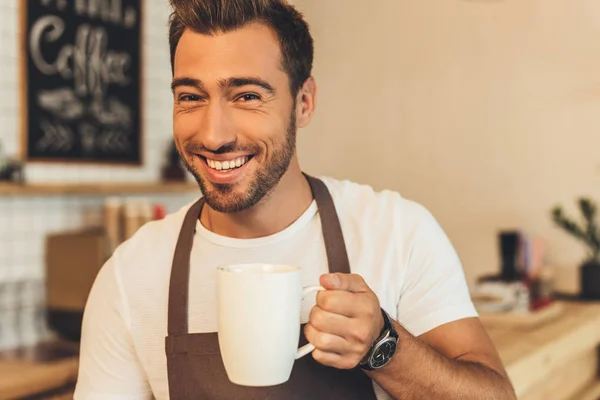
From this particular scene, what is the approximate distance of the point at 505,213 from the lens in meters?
3.05

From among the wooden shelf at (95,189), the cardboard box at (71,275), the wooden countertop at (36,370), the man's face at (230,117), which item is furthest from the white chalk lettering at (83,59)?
the man's face at (230,117)

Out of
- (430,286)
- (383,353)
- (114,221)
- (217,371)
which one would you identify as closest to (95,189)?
(114,221)

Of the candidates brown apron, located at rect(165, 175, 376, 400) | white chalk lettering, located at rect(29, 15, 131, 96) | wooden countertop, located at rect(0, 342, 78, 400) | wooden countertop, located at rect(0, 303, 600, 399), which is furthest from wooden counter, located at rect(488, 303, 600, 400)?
white chalk lettering, located at rect(29, 15, 131, 96)

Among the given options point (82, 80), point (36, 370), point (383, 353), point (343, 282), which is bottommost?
point (36, 370)

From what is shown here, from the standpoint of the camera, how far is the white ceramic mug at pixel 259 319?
2.64 feet

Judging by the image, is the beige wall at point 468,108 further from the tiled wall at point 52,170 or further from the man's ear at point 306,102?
the man's ear at point 306,102

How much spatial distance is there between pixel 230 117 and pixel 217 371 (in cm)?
40

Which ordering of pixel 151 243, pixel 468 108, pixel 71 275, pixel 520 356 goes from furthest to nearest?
pixel 468 108
pixel 71 275
pixel 520 356
pixel 151 243

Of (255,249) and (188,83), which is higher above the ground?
(188,83)

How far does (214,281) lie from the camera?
1195 mm

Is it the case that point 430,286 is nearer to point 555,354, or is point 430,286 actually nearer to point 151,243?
point 151,243

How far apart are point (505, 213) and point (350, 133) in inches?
31.6

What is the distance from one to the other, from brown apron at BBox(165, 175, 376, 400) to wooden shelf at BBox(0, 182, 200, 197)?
4.65 feet

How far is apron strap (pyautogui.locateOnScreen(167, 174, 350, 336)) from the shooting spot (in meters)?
1.18
